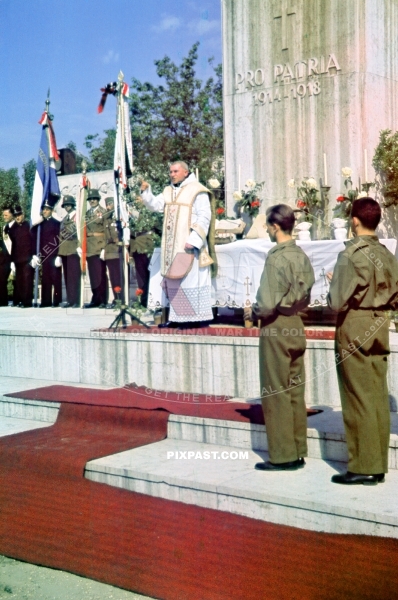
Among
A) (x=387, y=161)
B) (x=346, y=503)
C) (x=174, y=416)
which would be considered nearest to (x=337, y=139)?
(x=387, y=161)

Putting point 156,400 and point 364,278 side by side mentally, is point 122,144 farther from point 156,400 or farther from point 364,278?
point 364,278

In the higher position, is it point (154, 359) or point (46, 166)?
point (46, 166)

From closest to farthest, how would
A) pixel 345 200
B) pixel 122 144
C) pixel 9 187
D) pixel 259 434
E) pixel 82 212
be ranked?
pixel 259 434
pixel 122 144
pixel 345 200
pixel 82 212
pixel 9 187

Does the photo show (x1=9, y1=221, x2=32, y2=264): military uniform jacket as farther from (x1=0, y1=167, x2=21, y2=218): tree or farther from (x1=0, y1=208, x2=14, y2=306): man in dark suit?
(x1=0, y1=167, x2=21, y2=218): tree

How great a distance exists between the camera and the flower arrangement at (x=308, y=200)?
9133 millimetres

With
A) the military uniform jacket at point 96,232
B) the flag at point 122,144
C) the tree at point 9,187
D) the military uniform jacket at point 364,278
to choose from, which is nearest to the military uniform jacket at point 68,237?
the military uniform jacket at point 96,232

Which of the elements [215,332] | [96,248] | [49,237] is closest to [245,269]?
[215,332]

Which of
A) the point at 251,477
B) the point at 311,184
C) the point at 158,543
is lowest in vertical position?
the point at 158,543

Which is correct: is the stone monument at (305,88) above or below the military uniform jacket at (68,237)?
above

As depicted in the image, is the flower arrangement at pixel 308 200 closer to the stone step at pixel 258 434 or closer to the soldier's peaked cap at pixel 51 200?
the stone step at pixel 258 434

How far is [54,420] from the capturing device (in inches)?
265

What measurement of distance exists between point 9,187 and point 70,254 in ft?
57.8

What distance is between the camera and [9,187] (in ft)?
95.3

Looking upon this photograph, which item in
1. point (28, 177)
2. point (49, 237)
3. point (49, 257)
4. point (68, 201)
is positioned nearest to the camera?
point (68, 201)
